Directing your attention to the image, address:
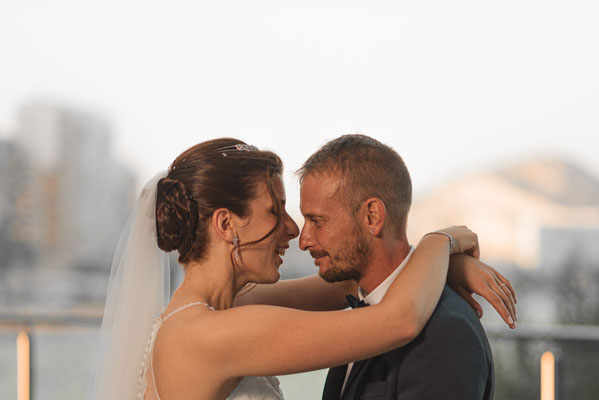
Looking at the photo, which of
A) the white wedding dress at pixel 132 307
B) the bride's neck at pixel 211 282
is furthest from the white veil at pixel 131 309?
the bride's neck at pixel 211 282

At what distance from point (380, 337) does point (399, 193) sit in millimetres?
436

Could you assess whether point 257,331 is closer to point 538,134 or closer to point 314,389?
point 314,389

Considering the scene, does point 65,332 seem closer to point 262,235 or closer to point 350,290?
point 350,290

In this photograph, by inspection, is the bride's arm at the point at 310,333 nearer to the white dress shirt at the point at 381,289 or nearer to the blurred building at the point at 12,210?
the white dress shirt at the point at 381,289

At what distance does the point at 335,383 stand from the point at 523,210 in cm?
870

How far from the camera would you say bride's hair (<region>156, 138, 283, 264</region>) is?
6.00 ft

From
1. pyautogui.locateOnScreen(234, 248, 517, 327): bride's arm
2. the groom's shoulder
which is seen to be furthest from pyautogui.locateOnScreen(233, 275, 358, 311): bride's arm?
the groom's shoulder

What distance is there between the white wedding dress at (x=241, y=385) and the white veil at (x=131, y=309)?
0.40 feet

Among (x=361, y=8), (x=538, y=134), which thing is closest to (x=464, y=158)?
(x=538, y=134)

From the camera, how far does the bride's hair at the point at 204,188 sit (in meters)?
1.83

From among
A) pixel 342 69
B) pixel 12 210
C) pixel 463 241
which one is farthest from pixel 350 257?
pixel 12 210

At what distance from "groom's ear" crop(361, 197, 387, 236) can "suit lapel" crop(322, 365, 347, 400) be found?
1.28ft

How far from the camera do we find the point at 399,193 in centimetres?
181

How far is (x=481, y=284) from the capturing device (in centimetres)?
178
